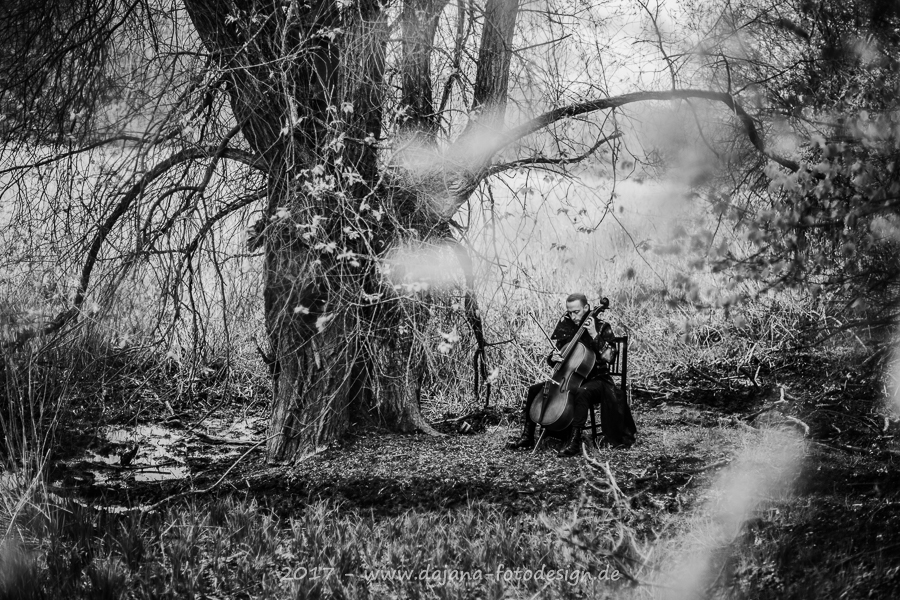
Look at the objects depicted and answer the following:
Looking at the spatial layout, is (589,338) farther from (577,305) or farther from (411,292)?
(411,292)

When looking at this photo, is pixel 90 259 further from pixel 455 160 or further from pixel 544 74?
pixel 544 74

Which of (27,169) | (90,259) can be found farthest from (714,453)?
(27,169)

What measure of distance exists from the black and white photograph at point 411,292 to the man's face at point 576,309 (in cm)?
3

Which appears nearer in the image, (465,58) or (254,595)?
(254,595)

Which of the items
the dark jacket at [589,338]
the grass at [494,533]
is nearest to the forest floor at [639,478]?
the grass at [494,533]

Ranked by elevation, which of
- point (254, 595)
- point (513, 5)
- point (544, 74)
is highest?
point (513, 5)

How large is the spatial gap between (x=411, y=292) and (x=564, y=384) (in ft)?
4.62

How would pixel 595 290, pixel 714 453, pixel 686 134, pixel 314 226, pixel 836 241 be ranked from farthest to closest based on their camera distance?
pixel 595 290 < pixel 686 134 < pixel 714 453 < pixel 314 226 < pixel 836 241

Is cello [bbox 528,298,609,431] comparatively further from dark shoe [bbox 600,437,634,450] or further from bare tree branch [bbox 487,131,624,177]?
bare tree branch [bbox 487,131,624,177]

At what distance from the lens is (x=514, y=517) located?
16.0 feet

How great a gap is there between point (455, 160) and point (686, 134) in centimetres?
216

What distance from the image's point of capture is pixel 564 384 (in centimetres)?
618

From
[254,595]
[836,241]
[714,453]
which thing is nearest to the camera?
[254,595]

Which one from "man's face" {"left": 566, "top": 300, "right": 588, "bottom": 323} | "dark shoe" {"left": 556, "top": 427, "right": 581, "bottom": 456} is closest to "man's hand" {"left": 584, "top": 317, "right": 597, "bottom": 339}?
"man's face" {"left": 566, "top": 300, "right": 588, "bottom": 323}
